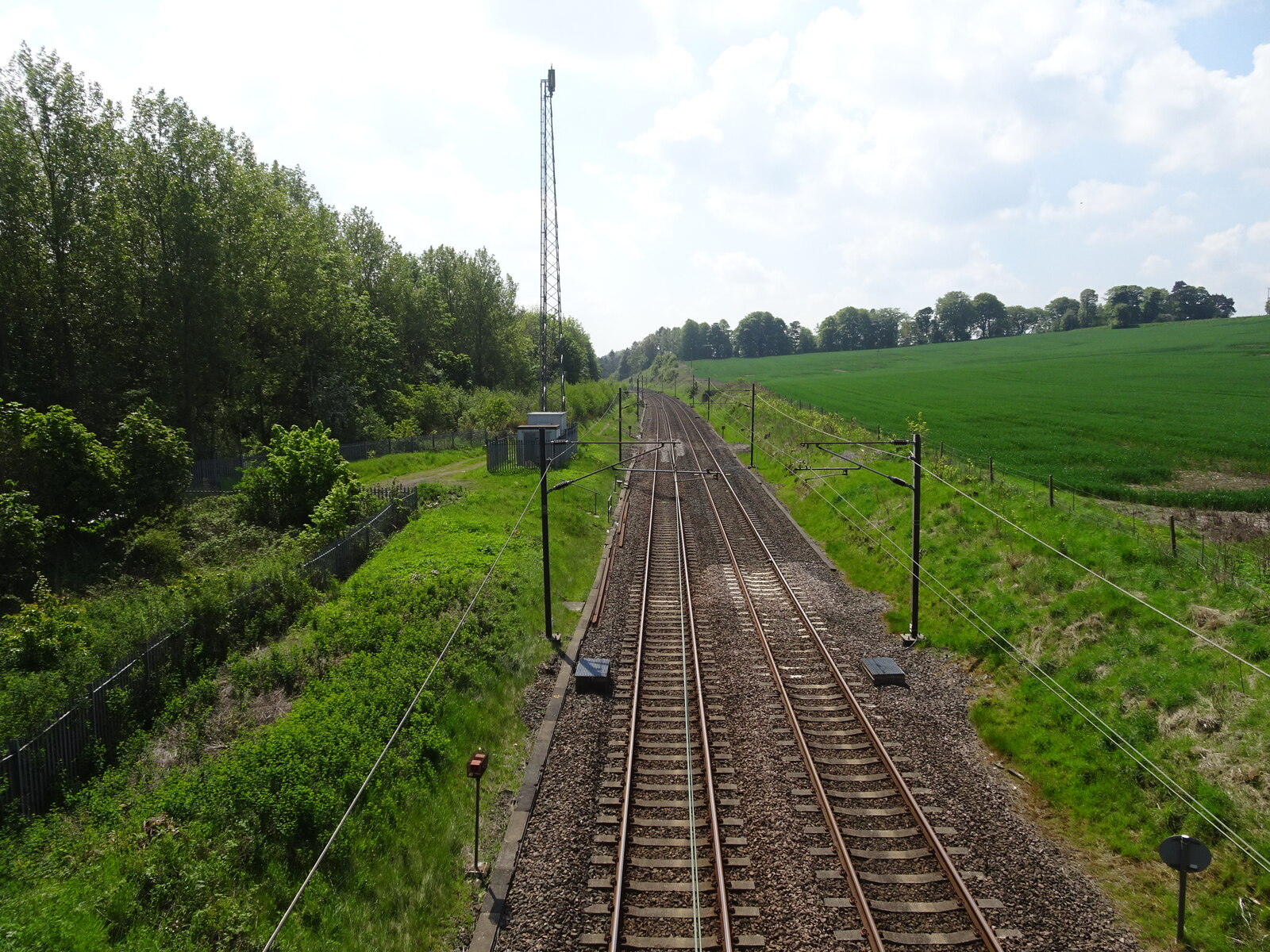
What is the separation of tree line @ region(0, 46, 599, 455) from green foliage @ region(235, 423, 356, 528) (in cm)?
970

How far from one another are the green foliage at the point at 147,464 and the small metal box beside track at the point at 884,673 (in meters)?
22.0

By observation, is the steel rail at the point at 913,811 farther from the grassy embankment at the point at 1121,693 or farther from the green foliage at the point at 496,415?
the green foliage at the point at 496,415

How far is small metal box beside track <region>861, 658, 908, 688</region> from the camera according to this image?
47.8 ft

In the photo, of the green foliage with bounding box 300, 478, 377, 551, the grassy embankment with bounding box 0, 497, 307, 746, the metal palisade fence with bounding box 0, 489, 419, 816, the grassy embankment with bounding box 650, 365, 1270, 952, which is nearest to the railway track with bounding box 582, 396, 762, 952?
the grassy embankment with bounding box 650, 365, 1270, 952

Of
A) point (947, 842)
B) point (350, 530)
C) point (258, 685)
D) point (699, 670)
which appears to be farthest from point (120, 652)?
point (947, 842)

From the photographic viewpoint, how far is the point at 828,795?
10766 millimetres

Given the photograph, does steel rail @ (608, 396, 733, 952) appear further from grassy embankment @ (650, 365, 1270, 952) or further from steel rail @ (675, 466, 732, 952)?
grassy embankment @ (650, 365, 1270, 952)

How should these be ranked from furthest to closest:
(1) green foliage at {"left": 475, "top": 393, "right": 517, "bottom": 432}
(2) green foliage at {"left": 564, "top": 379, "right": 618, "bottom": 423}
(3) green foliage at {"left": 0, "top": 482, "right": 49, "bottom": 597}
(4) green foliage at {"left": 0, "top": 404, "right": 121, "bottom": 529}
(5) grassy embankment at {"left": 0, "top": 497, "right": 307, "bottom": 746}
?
(2) green foliage at {"left": 564, "top": 379, "right": 618, "bottom": 423} → (1) green foliage at {"left": 475, "top": 393, "right": 517, "bottom": 432} → (4) green foliage at {"left": 0, "top": 404, "right": 121, "bottom": 529} → (3) green foliage at {"left": 0, "top": 482, "right": 49, "bottom": 597} → (5) grassy embankment at {"left": 0, "top": 497, "right": 307, "bottom": 746}

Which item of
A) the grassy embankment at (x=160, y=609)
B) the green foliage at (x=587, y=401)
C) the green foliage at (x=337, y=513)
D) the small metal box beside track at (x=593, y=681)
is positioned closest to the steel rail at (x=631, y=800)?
the small metal box beside track at (x=593, y=681)

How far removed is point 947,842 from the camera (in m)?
9.68

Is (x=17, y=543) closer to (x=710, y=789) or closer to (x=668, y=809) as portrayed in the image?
(x=668, y=809)

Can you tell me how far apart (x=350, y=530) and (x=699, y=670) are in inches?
535

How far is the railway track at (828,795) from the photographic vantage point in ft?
26.8

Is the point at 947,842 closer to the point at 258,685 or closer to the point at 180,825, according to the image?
the point at 180,825
